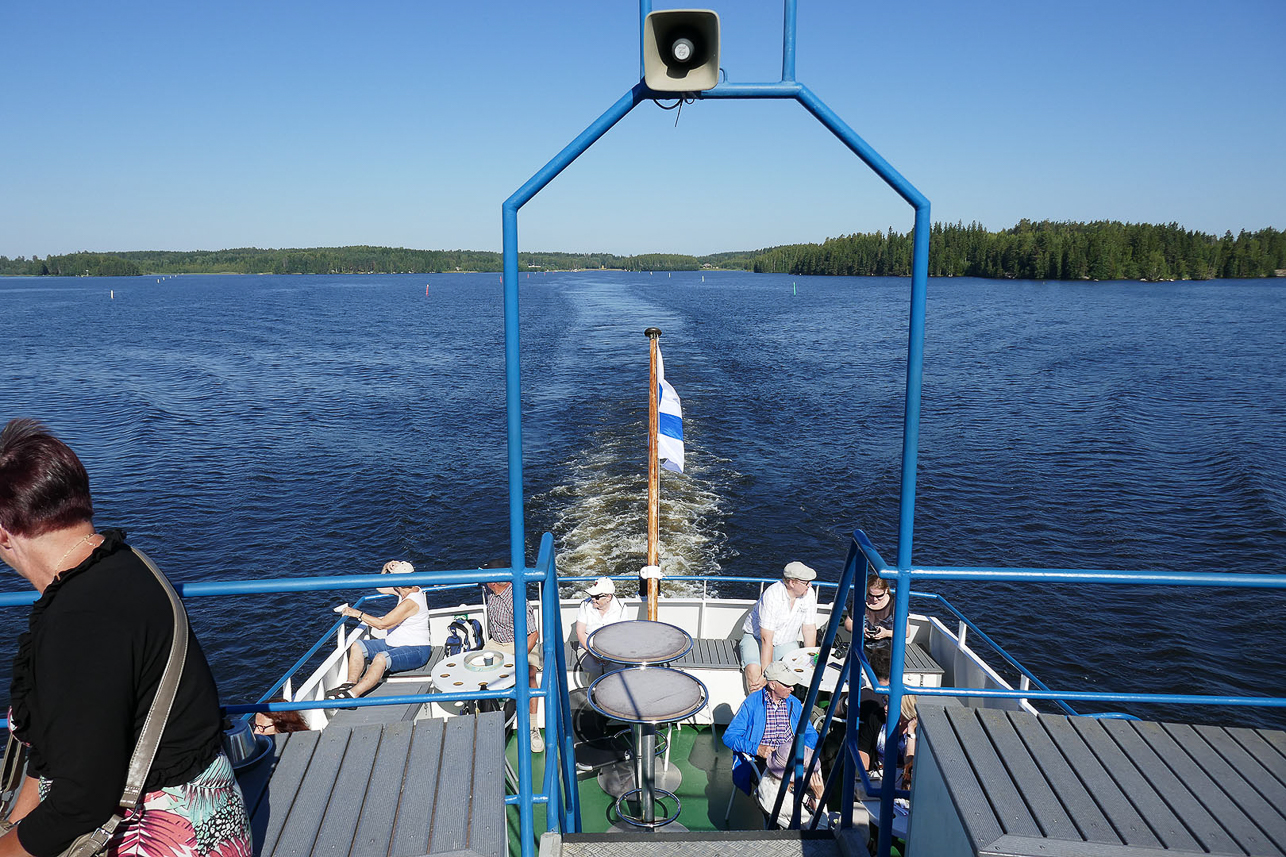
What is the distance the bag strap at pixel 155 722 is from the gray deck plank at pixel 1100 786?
275 centimetres

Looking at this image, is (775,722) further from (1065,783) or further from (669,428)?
(669,428)

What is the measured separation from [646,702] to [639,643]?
1012 mm

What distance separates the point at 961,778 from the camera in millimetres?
2740

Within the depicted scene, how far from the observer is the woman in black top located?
168 cm

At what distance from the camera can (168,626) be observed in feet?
5.95

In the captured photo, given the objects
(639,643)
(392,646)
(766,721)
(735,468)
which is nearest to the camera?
(766,721)

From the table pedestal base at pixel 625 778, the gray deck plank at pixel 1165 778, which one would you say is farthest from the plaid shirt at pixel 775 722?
the gray deck plank at pixel 1165 778

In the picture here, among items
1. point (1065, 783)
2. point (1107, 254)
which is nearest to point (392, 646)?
point (1065, 783)

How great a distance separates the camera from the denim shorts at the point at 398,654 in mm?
7410

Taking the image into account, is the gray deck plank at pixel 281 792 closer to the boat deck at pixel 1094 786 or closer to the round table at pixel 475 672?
the boat deck at pixel 1094 786

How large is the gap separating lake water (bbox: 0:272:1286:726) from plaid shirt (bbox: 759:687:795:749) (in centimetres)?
985

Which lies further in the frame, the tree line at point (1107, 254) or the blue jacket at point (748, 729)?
the tree line at point (1107, 254)

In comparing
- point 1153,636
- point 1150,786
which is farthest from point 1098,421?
point 1150,786

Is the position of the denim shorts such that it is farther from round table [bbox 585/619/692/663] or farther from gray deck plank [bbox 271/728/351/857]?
gray deck plank [bbox 271/728/351/857]
